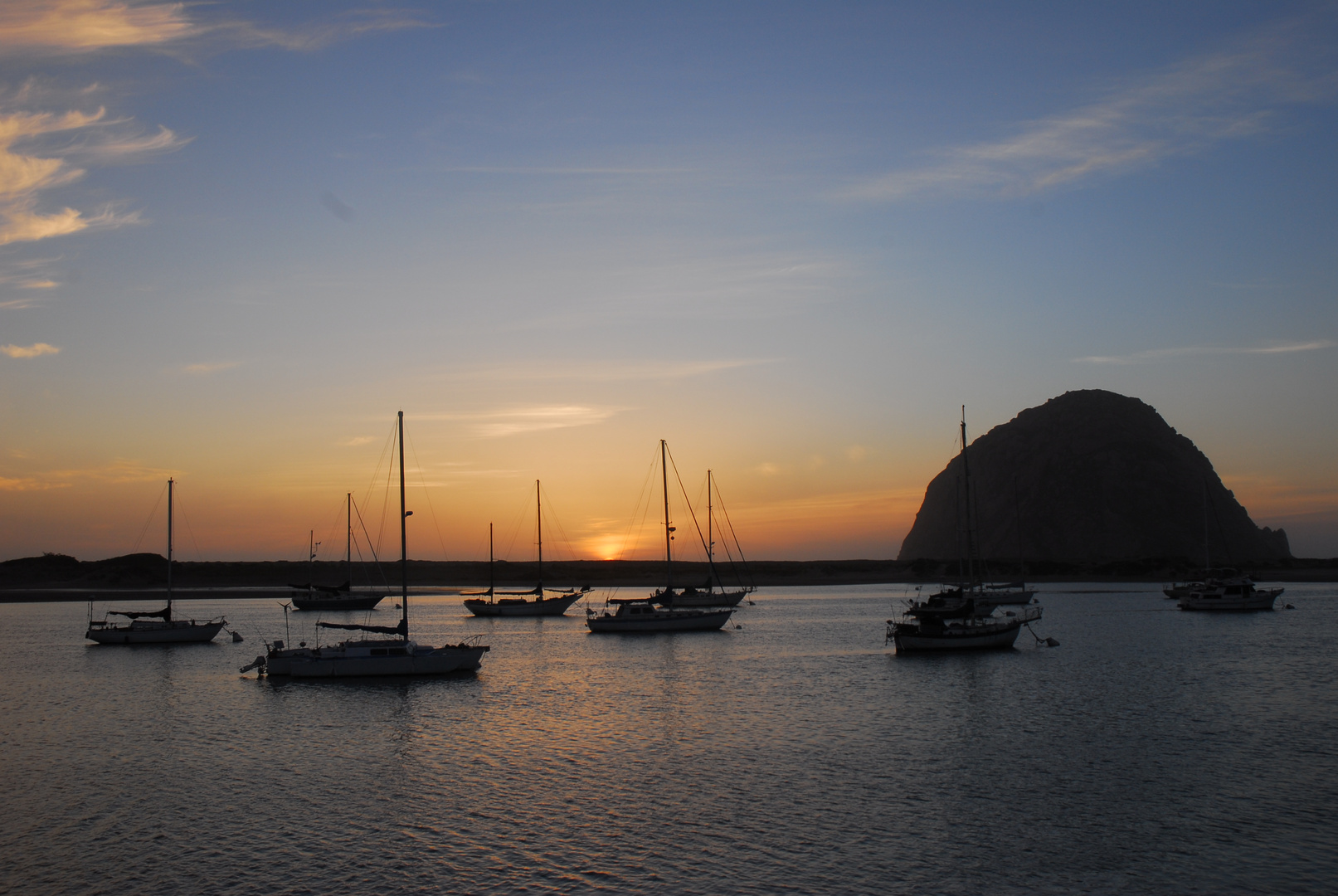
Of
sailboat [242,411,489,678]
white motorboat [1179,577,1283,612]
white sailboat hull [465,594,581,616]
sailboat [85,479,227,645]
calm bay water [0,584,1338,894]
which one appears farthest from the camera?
white sailboat hull [465,594,581,616]

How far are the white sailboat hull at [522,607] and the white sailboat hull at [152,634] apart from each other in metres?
35.4

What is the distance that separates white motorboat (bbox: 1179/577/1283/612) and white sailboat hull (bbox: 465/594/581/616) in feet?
215

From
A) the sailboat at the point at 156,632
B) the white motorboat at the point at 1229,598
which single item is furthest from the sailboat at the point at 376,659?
the white motorboat at the point at 1229,598

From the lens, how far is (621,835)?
23.8 metres

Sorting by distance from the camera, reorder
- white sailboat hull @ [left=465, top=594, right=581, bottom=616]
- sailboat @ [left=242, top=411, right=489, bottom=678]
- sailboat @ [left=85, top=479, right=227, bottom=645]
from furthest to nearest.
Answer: white sailboat hull @ [left=465, top=594, right=581, bottom=616] < sailboat @ [left=85, top=479, right=227, bottom=645] < sailboat @ [left=242, top=411, right=489, bottom=678]

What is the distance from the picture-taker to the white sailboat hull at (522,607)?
111000 millimetres

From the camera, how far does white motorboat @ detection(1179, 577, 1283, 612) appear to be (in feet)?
315

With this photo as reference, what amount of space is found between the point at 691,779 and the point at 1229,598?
8638cm

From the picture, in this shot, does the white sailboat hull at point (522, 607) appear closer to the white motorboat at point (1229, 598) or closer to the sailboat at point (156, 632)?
the sailboat at point (156, 632)

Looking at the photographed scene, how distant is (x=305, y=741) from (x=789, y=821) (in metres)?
20.2

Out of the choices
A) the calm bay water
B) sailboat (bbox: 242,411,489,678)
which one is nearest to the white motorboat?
the calm bay water

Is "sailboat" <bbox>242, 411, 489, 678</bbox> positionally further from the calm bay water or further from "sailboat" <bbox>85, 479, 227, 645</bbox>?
"sailboat" <bbox>85, 479, 227, 645</bbox>

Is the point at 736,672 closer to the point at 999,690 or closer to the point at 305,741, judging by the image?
the point at 999,690

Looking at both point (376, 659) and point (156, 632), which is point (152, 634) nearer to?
point (156, 632)
